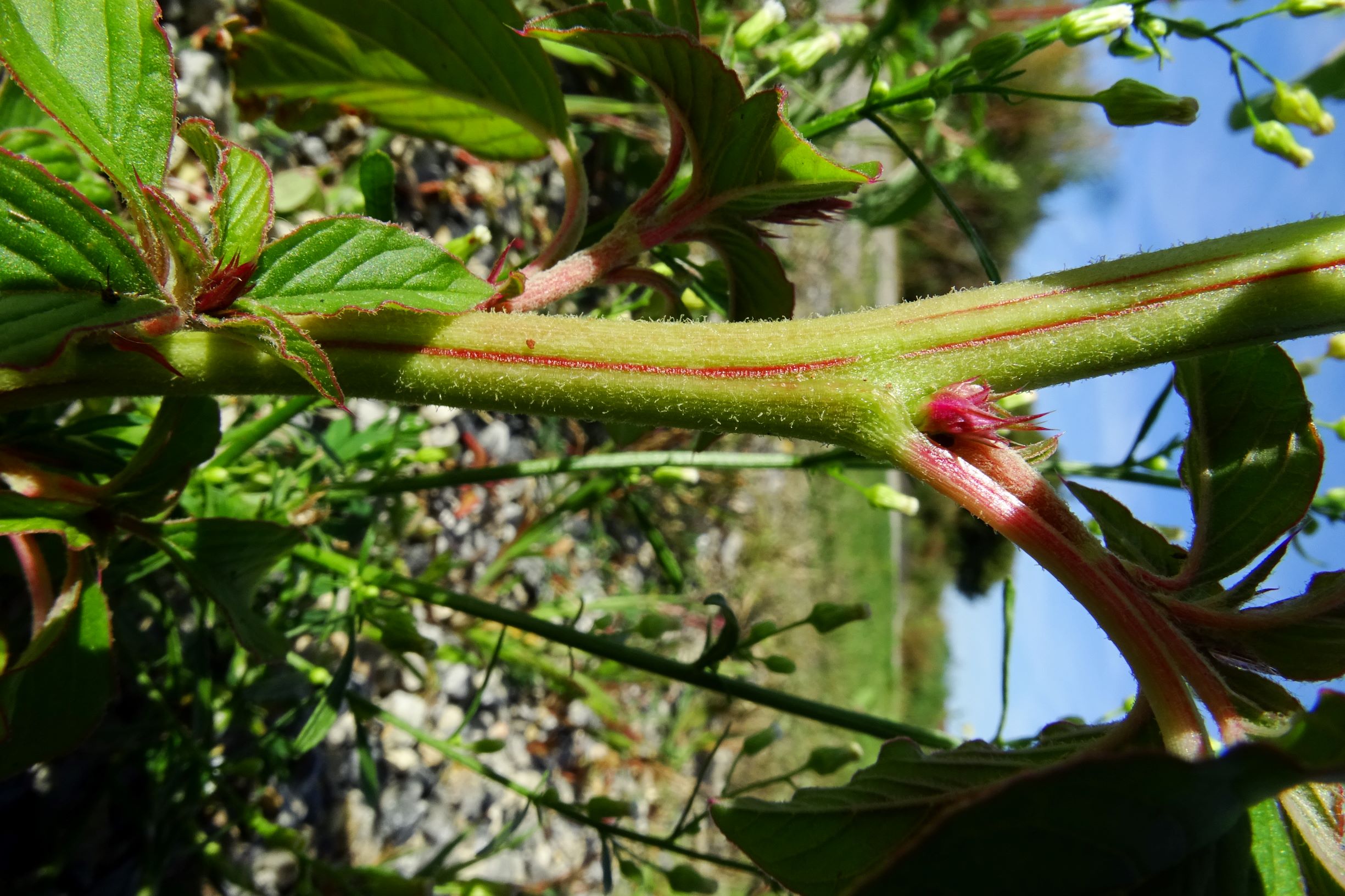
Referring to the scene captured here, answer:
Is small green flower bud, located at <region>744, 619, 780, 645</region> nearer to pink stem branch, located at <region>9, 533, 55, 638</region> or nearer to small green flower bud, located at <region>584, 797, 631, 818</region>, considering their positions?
small green flower bud, located at <region>584, 797, 631, 818</region>

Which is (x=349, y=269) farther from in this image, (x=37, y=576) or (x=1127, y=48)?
(x=1127, y=48)

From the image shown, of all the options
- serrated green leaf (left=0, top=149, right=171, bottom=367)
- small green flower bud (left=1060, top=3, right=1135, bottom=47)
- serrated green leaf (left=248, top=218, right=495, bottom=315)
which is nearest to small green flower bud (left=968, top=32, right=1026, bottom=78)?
small green flower bud (left=1060, top=3, right=1135, bottom=47)

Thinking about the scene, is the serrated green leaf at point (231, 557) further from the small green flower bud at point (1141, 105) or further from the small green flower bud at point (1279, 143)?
the small green flower bud at point (1279, 143)

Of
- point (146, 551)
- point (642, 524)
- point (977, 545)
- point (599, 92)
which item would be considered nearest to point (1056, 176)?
point (977, 545)

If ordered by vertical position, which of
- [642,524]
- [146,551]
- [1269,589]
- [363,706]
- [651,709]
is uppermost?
[1269,589]

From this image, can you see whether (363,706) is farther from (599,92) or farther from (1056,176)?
(1056,176)

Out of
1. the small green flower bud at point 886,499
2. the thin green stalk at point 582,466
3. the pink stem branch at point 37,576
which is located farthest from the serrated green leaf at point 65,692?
the small green flower bud at point 886,499
